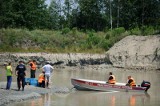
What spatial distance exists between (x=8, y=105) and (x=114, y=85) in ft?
34.7

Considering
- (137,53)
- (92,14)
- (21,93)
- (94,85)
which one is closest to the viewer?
(21,93)

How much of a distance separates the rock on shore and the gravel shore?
2556 centimetres

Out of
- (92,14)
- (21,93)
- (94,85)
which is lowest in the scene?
(21,93)

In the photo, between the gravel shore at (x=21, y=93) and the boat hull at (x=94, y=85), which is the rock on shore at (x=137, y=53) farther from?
the gravel shore at (x=21, y=93)

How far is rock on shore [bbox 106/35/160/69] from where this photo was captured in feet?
175

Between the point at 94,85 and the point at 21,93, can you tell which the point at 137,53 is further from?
the point at 21,93

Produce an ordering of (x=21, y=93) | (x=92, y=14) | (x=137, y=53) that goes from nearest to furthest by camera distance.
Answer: (x=21, y=93) → (x=137, y=53) → (x=92, y=14)

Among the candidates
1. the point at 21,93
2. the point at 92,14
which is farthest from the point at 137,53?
the point at 21,93

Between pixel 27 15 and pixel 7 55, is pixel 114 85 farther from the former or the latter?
pixel 27 15

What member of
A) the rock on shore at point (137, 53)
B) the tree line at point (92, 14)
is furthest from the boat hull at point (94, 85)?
the tree line at point (92, 14)

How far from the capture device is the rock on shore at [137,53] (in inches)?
2105

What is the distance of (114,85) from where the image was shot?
30328 mm

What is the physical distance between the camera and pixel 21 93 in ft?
81.9

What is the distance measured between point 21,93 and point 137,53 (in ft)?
104
